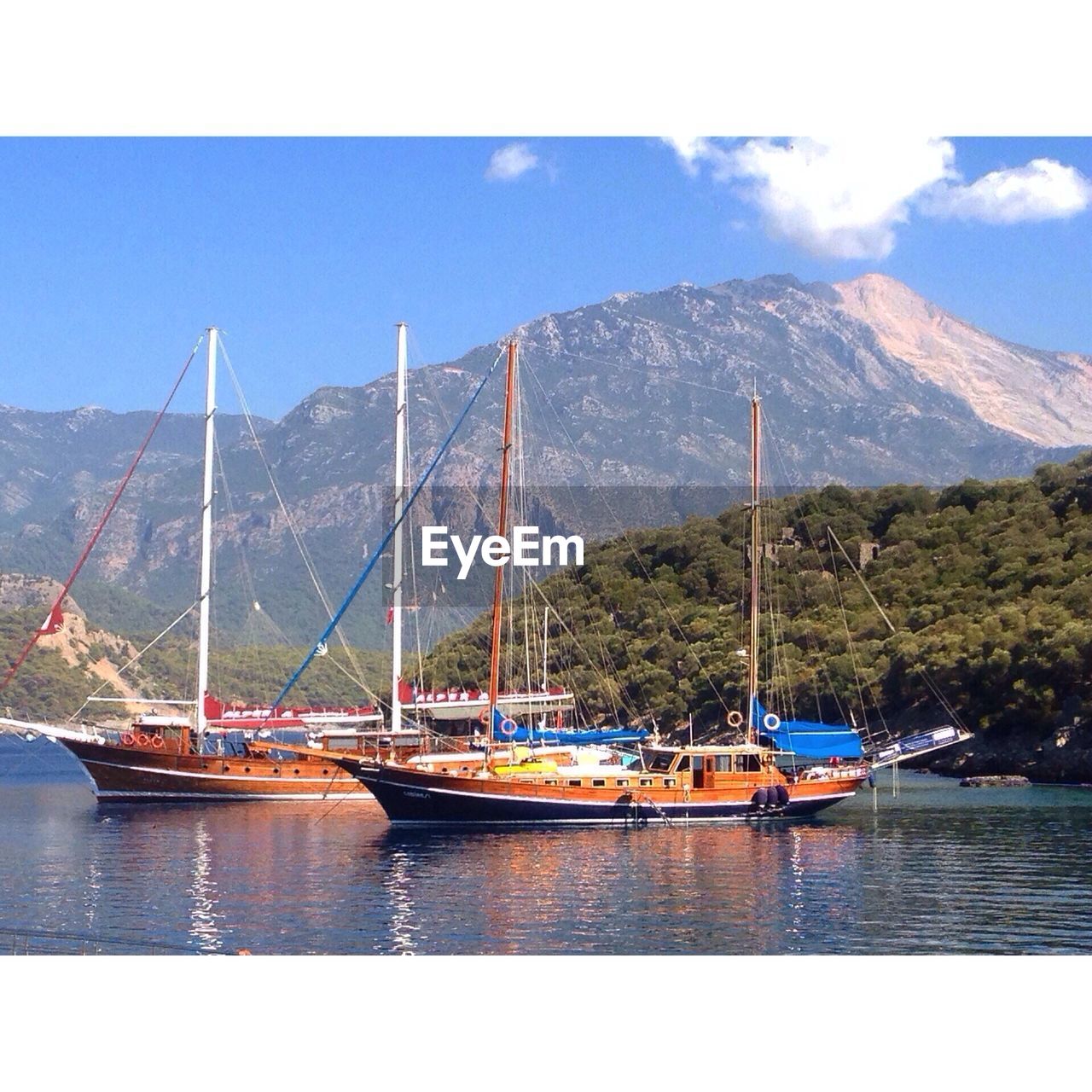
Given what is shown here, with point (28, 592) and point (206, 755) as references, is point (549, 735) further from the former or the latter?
point (28, 592)

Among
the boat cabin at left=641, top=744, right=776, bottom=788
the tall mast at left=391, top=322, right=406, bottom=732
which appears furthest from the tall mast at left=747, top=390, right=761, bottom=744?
the tall mast at left=391, top=322, right=406, bottom=732

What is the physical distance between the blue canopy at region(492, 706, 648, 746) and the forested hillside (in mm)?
6659

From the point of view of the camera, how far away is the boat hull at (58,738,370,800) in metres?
43.3

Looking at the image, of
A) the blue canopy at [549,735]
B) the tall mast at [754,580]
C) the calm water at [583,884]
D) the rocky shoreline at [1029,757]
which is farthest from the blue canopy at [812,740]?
the rocky shoreline at [1029,757]

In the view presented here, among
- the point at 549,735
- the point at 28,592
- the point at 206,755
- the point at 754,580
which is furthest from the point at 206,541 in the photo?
the point at 28,592

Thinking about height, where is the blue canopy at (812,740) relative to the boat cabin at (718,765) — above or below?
above

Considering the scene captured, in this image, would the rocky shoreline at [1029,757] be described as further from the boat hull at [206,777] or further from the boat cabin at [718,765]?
the boat hull at [206,777]

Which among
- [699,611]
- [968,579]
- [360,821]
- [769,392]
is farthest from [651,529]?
[769,392]

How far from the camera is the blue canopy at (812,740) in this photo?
35.8 metres

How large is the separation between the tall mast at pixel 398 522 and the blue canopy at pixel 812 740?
30.0 ft

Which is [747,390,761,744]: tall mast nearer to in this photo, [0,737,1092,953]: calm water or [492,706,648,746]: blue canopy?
[0,737,1092,953]: calm water
